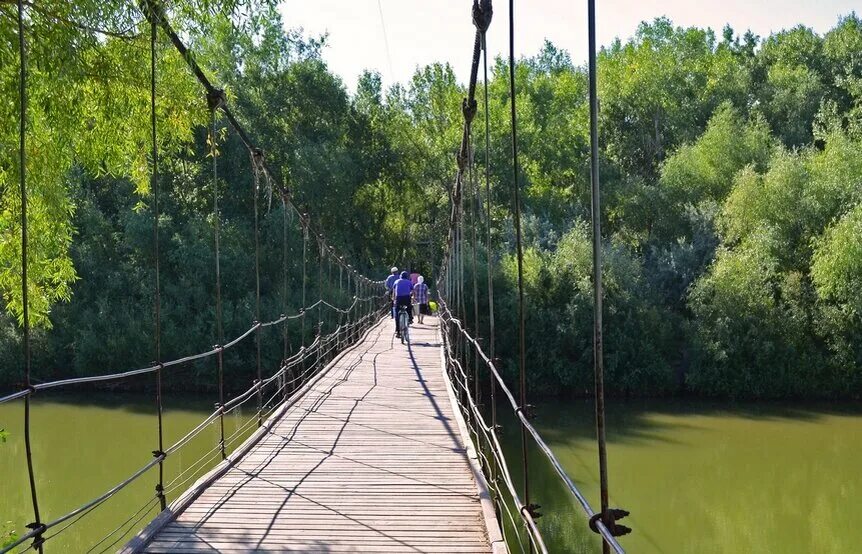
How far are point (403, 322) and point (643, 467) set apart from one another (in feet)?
13.7

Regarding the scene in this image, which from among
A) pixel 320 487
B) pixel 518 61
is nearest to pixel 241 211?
pixel 518 61

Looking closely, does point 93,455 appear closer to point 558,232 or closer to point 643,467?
point 643,467

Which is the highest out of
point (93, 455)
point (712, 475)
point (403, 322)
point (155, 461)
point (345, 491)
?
point (403, 322)

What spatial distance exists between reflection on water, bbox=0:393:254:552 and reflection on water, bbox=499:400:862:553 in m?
4.47

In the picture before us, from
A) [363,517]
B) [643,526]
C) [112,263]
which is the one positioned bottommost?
[643,526]

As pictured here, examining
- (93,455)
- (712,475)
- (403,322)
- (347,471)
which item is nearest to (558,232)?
(712,475)

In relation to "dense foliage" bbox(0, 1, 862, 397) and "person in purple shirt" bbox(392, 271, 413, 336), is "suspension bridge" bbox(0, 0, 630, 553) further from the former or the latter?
"dense foliage" bbox(0, 1, 862, 397)

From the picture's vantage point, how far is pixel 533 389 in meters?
19.2

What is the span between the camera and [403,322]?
1128 cm

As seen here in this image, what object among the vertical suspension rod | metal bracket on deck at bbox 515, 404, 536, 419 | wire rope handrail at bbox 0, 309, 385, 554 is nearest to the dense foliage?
wire rope handrail at bbox 0, 309, 385, 554

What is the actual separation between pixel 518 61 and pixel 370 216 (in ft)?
40.2

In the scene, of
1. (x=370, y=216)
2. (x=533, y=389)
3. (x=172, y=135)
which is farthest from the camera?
(x=370, y=216)

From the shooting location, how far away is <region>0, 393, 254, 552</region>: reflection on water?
411 inches

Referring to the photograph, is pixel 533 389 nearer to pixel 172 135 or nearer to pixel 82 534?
pixel 82 534
